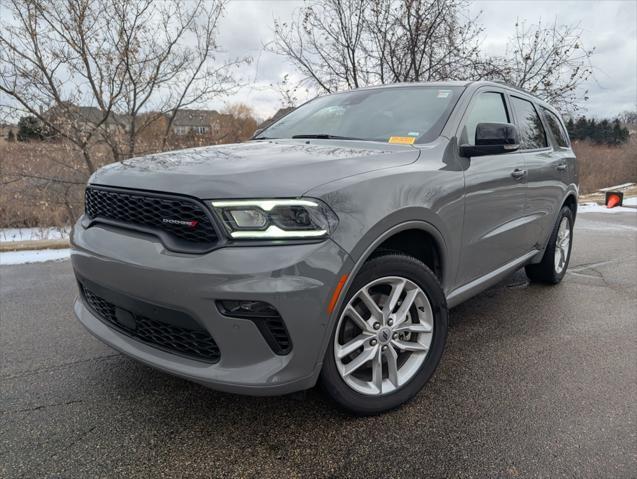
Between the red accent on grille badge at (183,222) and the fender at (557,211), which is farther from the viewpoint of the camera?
the fender at (557,211)

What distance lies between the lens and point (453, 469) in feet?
6.09

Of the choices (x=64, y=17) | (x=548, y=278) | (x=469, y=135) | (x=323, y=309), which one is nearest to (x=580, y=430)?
(x=323, y=309)

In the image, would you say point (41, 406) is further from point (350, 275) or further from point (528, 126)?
point (528, 126)

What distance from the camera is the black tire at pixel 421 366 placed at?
1.97m

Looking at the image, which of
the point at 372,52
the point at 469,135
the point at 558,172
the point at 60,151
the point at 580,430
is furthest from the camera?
the point at 372,52

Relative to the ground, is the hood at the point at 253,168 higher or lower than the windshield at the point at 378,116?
lower

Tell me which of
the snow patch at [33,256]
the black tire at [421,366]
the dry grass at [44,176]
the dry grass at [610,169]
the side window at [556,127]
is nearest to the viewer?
the black tire at [421,366]

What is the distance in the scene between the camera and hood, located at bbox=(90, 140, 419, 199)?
1.79 metres

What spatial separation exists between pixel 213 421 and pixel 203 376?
0.48 m

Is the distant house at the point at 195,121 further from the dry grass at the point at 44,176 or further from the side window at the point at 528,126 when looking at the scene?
the side window at the point at 528,126

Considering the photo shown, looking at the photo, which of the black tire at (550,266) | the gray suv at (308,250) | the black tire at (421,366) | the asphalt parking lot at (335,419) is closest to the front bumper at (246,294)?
the gray suv at (308,250)

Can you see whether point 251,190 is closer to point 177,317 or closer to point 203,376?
point 177,317

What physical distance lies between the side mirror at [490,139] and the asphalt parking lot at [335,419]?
1.32 metres

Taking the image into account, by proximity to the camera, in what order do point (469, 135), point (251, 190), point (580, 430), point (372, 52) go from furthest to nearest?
point (372, 52) → point (469, 135) → point (580, 430) → point (251, 190)
